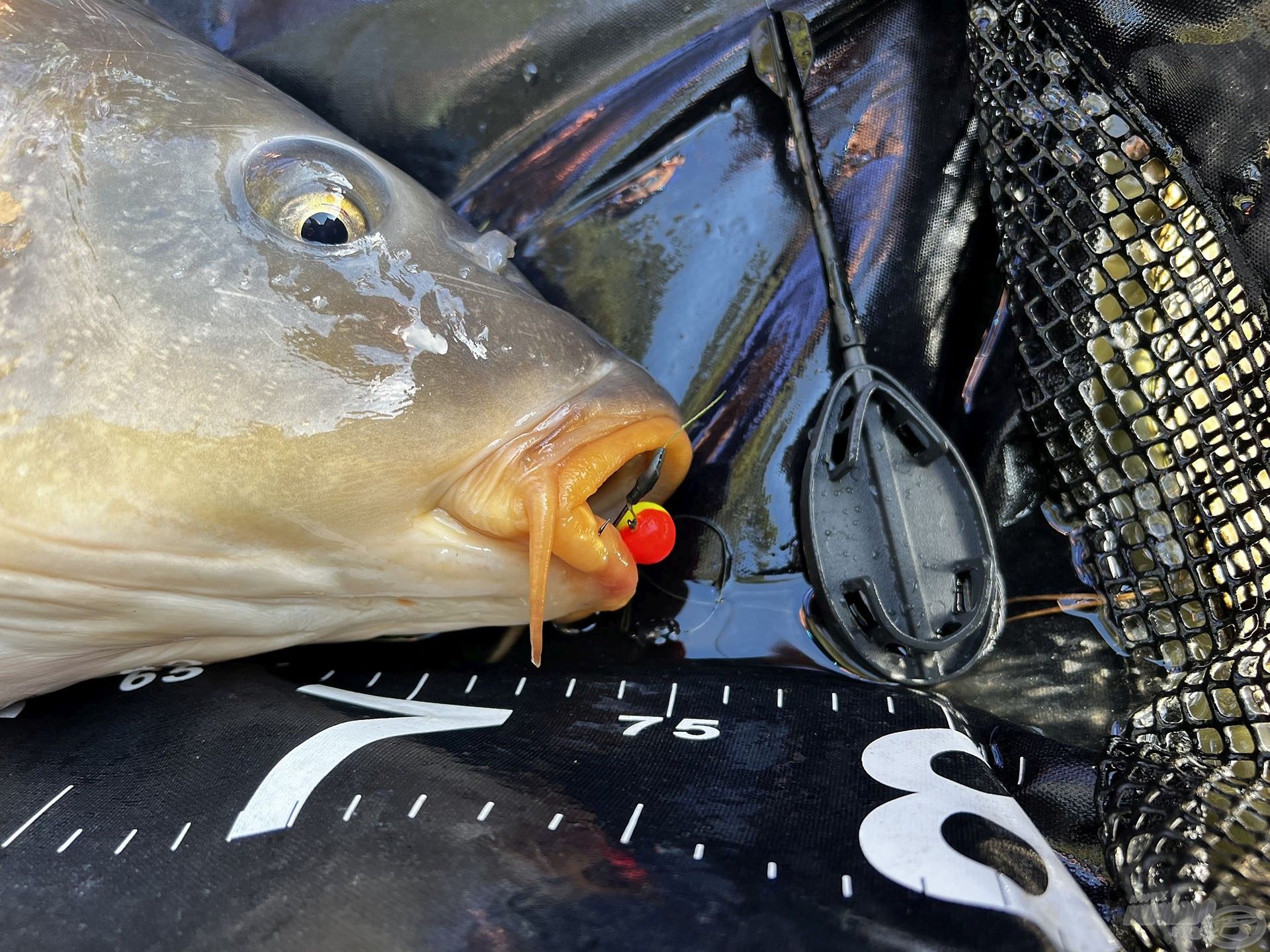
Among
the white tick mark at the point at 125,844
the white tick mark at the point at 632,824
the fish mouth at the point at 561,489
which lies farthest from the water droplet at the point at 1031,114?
the white tick mark at the point at 125,844

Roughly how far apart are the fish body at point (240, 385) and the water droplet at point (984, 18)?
980 millimetres

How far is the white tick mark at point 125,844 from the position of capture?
91 centimetres

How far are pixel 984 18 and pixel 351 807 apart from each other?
5.48ft

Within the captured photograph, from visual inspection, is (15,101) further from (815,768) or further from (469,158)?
(815,768)

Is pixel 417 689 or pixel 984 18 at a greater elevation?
pixel 984 18

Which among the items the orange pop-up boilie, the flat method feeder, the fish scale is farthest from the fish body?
the fish scale

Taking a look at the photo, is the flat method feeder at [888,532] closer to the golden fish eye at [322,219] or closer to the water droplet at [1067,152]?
the water droplet at [1067,152]

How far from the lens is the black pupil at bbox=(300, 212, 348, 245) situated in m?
1.05

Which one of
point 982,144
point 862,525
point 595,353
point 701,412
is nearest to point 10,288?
point 595,353

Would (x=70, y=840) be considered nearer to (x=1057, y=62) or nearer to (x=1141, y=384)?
(x=1141, y=384)

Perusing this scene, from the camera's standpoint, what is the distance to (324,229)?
1.06m

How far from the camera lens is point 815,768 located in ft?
3.43

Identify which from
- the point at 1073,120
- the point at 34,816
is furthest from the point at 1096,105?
the point at 34,816

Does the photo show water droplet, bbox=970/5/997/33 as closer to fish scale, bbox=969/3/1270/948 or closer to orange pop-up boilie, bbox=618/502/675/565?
fish scale, bbox=969/3/1270/948
